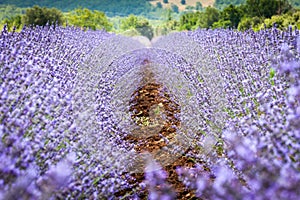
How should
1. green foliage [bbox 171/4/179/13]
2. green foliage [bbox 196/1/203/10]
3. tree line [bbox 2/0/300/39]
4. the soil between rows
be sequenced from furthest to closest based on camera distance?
green foliage [bbox 171/4/179/13], green foliage [bbox 196/1/203/10], tree line [bbox 2/0/300/39], the soil between rows

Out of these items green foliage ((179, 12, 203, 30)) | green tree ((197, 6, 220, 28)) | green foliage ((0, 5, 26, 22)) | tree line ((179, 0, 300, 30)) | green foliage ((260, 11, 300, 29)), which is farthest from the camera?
green foliage ((0, 5, 26, 22))

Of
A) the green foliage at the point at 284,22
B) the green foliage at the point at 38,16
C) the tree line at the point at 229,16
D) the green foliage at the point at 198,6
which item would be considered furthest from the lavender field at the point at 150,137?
the green foliage at the point at 198,6

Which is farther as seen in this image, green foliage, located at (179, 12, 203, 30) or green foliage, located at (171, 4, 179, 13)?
green foliage, located at (171, 4, 179, 13)

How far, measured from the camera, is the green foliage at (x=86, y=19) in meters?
14.9

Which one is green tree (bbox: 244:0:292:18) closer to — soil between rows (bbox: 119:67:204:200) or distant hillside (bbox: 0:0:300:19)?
soil between rows (bbox: 119:67:204:200)

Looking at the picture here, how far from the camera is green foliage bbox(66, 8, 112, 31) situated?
589 inches

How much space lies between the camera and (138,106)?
14.4 ft

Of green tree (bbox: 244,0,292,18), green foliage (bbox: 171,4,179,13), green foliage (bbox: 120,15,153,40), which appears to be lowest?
green foliage (bbox: 120,15,153,40)

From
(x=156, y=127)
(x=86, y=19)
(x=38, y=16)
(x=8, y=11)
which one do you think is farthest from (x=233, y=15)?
(x=8, y=11)

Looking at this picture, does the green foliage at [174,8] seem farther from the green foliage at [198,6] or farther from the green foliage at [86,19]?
the green foliage at [86,19]

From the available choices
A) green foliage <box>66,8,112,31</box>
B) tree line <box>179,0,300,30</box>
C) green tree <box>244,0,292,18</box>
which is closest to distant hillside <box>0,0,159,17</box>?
green foliage <box>66,8,112,31</box>

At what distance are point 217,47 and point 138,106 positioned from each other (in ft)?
3.85

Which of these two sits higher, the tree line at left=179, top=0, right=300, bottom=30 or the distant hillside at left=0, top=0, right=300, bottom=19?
the tree line at left=179, top=0, right=300, bottom=30

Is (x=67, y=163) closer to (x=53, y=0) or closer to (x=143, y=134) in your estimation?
(x=143, y=134)
